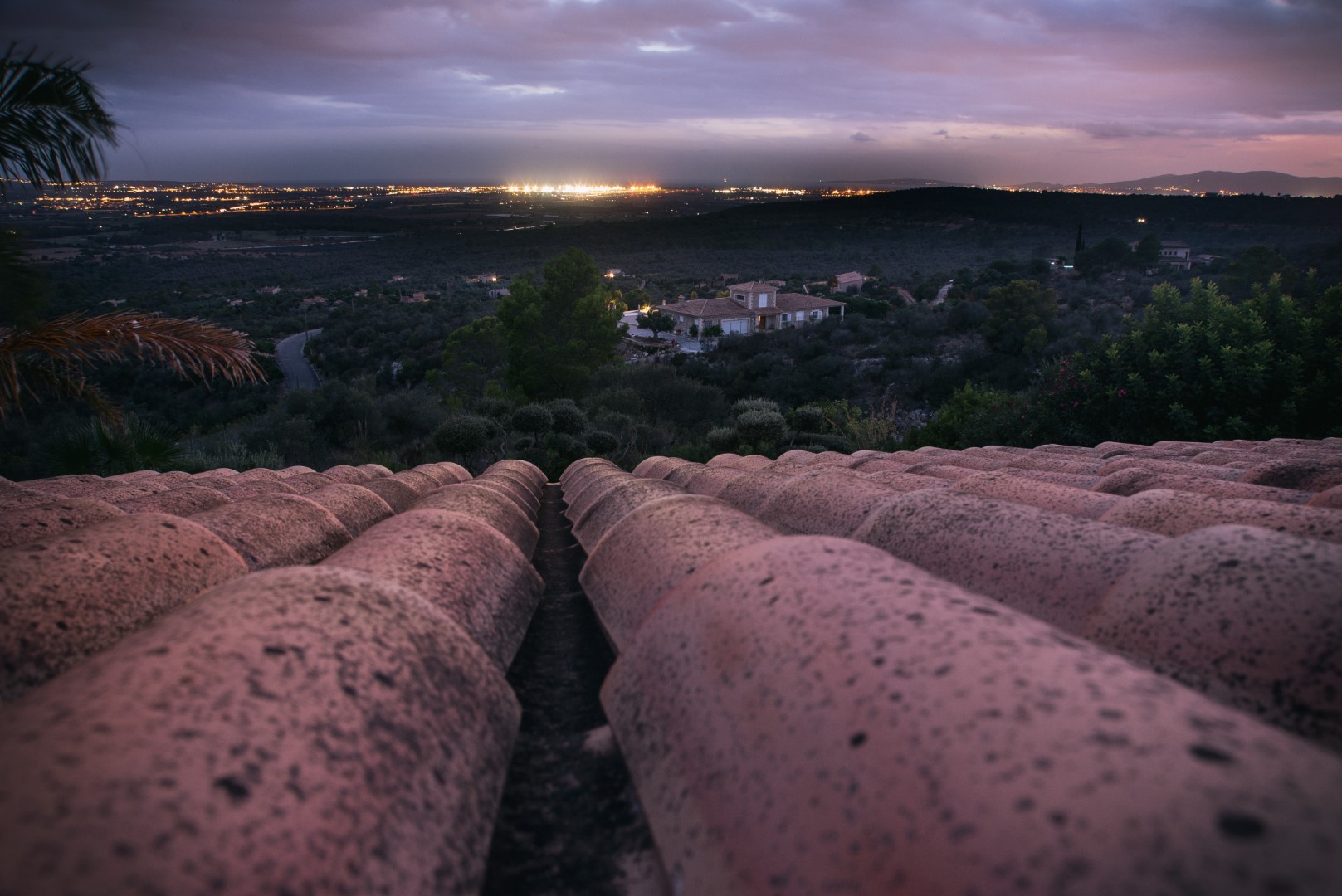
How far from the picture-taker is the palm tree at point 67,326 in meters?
4.57

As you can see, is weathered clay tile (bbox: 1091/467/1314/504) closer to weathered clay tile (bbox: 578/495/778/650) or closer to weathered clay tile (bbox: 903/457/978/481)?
weathered clay tile (bbox: 903/457/978/481)

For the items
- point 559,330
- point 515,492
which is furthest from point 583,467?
point 559,330

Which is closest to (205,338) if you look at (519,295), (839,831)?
(839,831)

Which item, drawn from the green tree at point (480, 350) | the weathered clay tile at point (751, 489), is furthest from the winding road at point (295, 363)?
the weathered clay tile at point (751, 489)

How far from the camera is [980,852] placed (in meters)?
0.75

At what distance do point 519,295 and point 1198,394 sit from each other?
3123 cm

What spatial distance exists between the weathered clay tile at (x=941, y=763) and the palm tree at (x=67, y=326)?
15.1 ft

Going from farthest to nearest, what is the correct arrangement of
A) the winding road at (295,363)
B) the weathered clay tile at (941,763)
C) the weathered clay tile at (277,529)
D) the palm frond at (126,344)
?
the winding road at (295,363) → the palm frond at (126,344) → the weathered clay tile at (277,529) → the weathered clay tile at (941,763)

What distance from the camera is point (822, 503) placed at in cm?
307

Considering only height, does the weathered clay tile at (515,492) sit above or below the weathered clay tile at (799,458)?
above

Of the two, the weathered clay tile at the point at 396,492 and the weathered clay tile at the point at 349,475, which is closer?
the weathered clay tile at the point at 396,492

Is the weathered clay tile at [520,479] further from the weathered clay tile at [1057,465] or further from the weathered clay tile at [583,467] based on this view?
the weathered clay tile at [1057,465]

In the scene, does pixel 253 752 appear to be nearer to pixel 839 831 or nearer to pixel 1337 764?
pixel 839 831

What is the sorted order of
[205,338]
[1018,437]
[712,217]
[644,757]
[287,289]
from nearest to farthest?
[644,757]
[205,338]
[1018,437]
[287,289]
[712,217]
